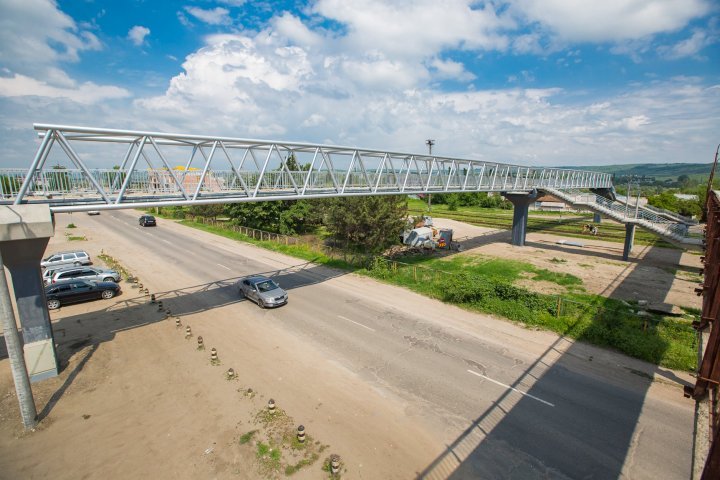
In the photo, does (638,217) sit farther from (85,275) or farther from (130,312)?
(85,275)

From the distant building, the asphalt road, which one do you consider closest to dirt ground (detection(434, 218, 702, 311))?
the asphalt road

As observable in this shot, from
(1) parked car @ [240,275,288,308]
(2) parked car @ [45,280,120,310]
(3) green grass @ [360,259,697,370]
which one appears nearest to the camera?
(3) green grass @ [360,259,697,370]

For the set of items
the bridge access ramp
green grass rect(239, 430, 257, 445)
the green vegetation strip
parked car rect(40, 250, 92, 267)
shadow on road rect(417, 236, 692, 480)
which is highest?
the bridge access ramp

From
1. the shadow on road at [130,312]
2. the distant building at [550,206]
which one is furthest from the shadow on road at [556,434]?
the distant building at [550,206]

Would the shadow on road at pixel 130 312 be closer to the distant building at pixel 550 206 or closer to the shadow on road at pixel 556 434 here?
the shadow on road at pixel 556 434

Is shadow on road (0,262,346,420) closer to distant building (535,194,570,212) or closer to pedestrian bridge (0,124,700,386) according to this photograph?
pedestrian bridge (0,124,700,386)
